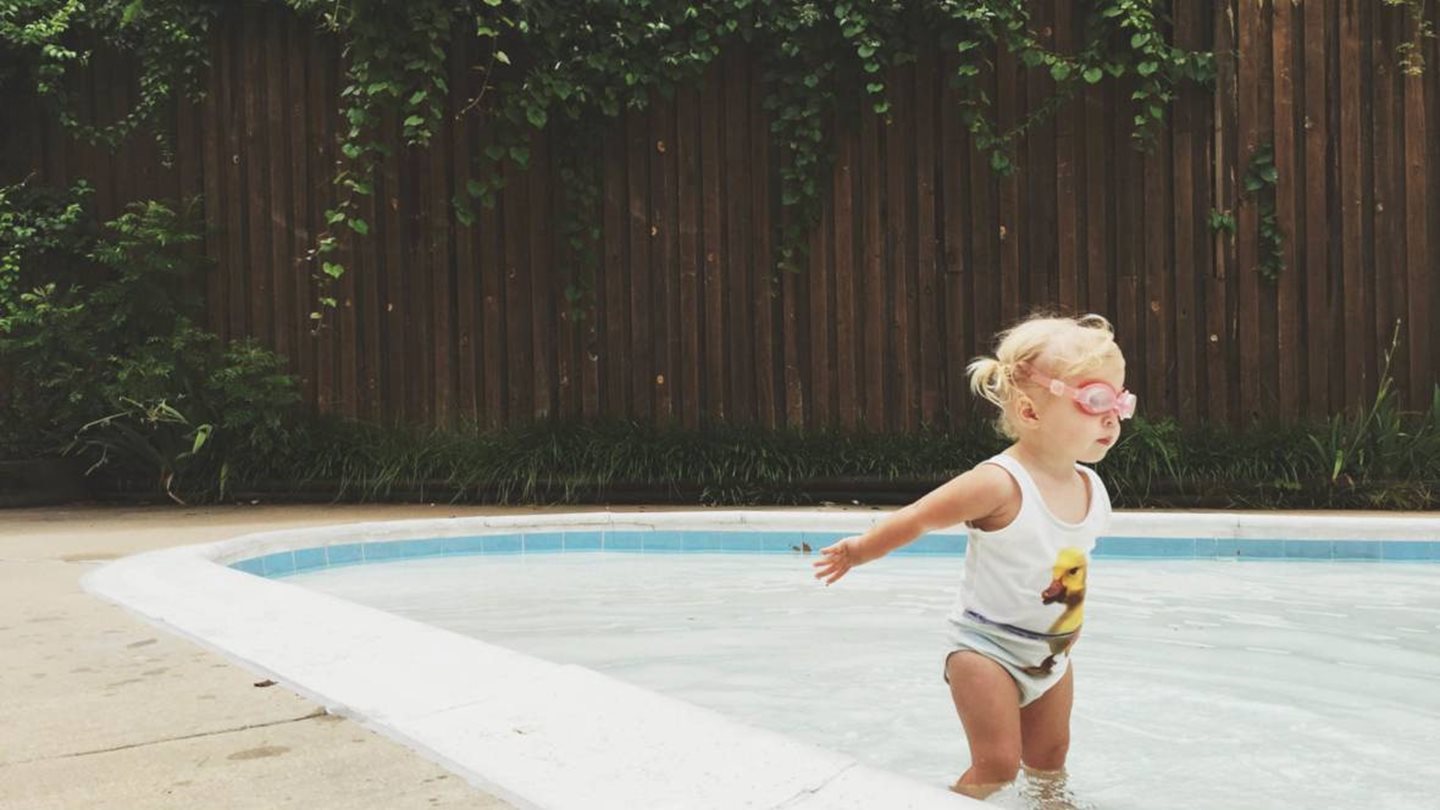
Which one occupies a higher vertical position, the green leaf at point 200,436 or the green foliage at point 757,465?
the green leaf at point 200,436

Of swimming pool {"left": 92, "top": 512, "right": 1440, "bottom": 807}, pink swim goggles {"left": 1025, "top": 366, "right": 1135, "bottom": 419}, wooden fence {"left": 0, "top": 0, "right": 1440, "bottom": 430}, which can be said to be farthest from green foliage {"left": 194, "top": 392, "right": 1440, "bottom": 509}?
pink swim goggles {"left": 1025, "top": 366, "right": 1135, "bottom": 419}

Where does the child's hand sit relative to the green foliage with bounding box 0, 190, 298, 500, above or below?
below

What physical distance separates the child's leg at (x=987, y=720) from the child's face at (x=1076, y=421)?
0.42m

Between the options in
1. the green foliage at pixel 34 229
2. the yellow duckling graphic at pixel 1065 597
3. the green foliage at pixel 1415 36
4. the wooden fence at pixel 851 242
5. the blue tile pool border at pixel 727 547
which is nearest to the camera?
the yellow duckling graphic at pixel 1065 597

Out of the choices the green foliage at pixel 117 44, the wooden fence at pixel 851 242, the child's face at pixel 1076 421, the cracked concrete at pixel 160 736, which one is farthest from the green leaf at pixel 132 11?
the child's face at pixel 1076 421

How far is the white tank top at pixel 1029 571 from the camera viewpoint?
6.85ft

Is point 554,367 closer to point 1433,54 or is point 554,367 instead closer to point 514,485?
point 514,485

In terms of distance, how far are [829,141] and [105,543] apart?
4.04 meters

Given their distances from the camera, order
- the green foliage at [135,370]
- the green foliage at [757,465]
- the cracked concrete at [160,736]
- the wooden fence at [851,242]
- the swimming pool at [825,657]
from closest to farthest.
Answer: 1. the cracked concrete at [160,736]
2. the swimming pool at [825,657]
3. the green foliage at [757,465]
4. the wooden fence at [851,242]
5. the green foliage at [135,370]

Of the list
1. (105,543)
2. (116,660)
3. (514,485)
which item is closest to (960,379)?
(514,485)

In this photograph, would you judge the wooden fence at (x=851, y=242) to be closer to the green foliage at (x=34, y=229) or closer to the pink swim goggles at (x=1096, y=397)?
the green foliage at (x=34, y=229)

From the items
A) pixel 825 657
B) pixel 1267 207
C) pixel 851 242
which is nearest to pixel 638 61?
pixel 851 242

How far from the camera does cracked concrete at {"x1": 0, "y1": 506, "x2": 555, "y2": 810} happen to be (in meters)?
1.54

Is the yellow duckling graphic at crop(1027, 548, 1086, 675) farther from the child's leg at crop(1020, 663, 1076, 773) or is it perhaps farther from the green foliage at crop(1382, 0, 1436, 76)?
the green foliage at crop(1382, 0, 1436, 76)
